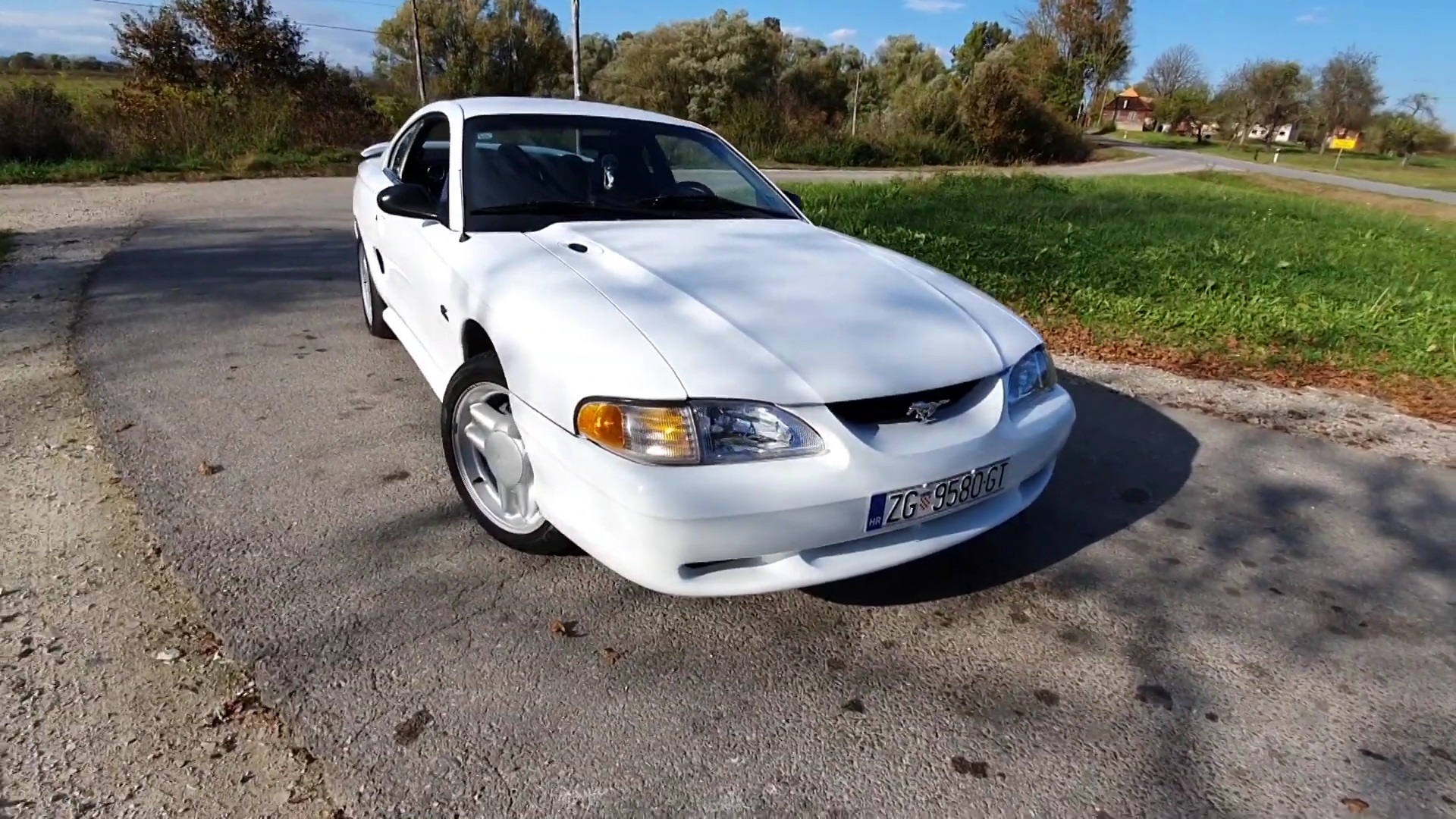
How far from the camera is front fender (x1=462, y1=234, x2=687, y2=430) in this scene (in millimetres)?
2156

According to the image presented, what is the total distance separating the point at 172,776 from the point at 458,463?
1282 mm

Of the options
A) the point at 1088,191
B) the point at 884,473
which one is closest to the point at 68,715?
the point at 884,473

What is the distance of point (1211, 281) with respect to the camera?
6.80m

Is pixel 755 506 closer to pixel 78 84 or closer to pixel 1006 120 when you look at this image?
Answer: pixel 78 84

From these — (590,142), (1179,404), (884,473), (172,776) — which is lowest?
(172,776)

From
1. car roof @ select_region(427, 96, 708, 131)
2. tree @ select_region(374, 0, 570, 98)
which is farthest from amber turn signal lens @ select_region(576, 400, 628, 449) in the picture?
tree @ select_region(374, 0, 570, 98)

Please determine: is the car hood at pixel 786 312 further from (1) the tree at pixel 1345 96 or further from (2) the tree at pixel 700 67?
(1) the tree at pixel 1345 96

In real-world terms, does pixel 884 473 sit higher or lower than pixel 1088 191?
lower

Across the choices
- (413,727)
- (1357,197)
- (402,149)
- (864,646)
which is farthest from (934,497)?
(1357,197)

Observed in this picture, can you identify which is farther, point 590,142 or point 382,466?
point 590,142

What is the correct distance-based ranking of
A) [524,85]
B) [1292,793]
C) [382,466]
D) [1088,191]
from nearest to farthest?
[1292,793]
[382,466]
[1088,191]
[524,85]

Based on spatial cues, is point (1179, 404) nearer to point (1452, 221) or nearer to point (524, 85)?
point (1452, 221)

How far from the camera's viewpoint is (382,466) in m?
3.39

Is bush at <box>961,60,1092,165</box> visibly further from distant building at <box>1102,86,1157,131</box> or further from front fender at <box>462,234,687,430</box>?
distant building at <box>1102,86,1157,131</box>
